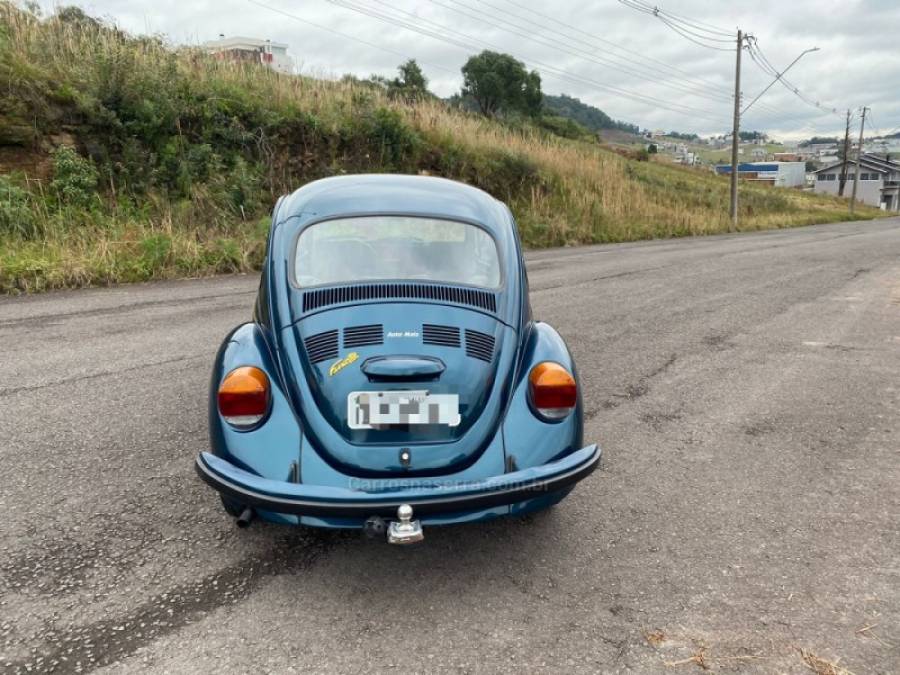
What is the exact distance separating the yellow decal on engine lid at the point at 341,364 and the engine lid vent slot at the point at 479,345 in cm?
45

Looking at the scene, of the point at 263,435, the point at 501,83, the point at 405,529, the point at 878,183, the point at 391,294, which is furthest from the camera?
the point at 878,183

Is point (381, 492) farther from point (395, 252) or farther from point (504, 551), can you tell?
point (395, 252)

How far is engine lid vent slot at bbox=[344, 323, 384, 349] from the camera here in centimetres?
245

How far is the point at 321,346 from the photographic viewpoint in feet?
8.17

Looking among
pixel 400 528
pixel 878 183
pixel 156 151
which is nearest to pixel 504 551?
pixel 400 528

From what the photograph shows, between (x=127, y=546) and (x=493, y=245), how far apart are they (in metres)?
2.08

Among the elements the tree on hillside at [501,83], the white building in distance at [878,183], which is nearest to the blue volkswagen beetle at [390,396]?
the tree on hillside at [501,83]

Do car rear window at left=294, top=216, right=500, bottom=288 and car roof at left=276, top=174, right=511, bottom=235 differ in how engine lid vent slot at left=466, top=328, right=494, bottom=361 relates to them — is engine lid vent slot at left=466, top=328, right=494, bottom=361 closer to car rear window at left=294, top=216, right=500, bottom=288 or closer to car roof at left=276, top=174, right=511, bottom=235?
car rear window at left=294, top=216, right=500, bottom=288

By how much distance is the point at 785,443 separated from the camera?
368 cm

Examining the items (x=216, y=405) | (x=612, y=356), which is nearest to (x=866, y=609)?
(x=216, y=405)

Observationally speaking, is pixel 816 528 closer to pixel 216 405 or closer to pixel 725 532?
pixel 725 532

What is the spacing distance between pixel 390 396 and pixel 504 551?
822mm

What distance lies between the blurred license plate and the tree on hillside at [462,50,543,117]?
194 ft

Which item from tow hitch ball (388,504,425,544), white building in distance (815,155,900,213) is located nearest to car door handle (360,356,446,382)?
tow hitch ball (388,504,425,544)
